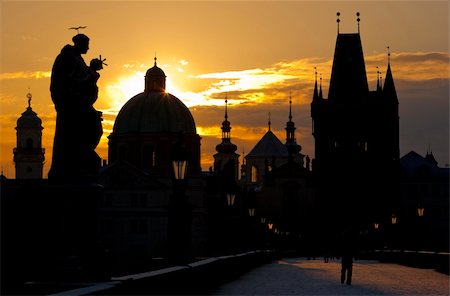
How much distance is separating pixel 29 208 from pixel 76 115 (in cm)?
715

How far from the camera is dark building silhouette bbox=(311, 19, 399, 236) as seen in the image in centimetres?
16600

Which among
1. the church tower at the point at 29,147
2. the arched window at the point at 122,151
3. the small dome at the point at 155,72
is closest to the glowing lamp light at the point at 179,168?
the arched window at the point at 122,151

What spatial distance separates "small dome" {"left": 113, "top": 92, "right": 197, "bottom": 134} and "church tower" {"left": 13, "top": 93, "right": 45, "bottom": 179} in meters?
40.7

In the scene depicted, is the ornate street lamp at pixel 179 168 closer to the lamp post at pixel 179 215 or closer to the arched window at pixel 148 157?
the lamp post at pixel 179 215

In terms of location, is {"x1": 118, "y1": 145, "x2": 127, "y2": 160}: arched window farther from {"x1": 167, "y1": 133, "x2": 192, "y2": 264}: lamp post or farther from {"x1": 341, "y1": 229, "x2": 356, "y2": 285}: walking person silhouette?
{"x1": 167, "y1": 133, "x2": 192, "y2": 264}: lamp post

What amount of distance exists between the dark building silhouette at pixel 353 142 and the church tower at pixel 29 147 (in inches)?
1754

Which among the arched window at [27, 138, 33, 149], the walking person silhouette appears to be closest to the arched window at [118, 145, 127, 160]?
the arched window at [27, 138, 33, 149]

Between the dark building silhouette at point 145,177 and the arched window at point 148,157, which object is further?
the arched window at point 148,157

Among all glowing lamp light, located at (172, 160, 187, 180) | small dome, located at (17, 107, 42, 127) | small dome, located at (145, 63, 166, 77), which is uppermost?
small dome, located at (145, 63, 166, 77)

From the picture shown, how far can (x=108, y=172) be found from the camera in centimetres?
12244

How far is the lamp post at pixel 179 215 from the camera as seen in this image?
78.6ft

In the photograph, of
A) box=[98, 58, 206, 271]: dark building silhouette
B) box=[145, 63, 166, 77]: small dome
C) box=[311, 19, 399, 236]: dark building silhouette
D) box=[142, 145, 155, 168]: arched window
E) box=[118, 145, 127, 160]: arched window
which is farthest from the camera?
box=[311, 19, 399, 236]: dark building silhouette

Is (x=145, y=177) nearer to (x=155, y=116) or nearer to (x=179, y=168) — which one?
(x=155, y=116)

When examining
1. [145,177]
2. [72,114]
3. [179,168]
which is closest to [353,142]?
[145,177]
